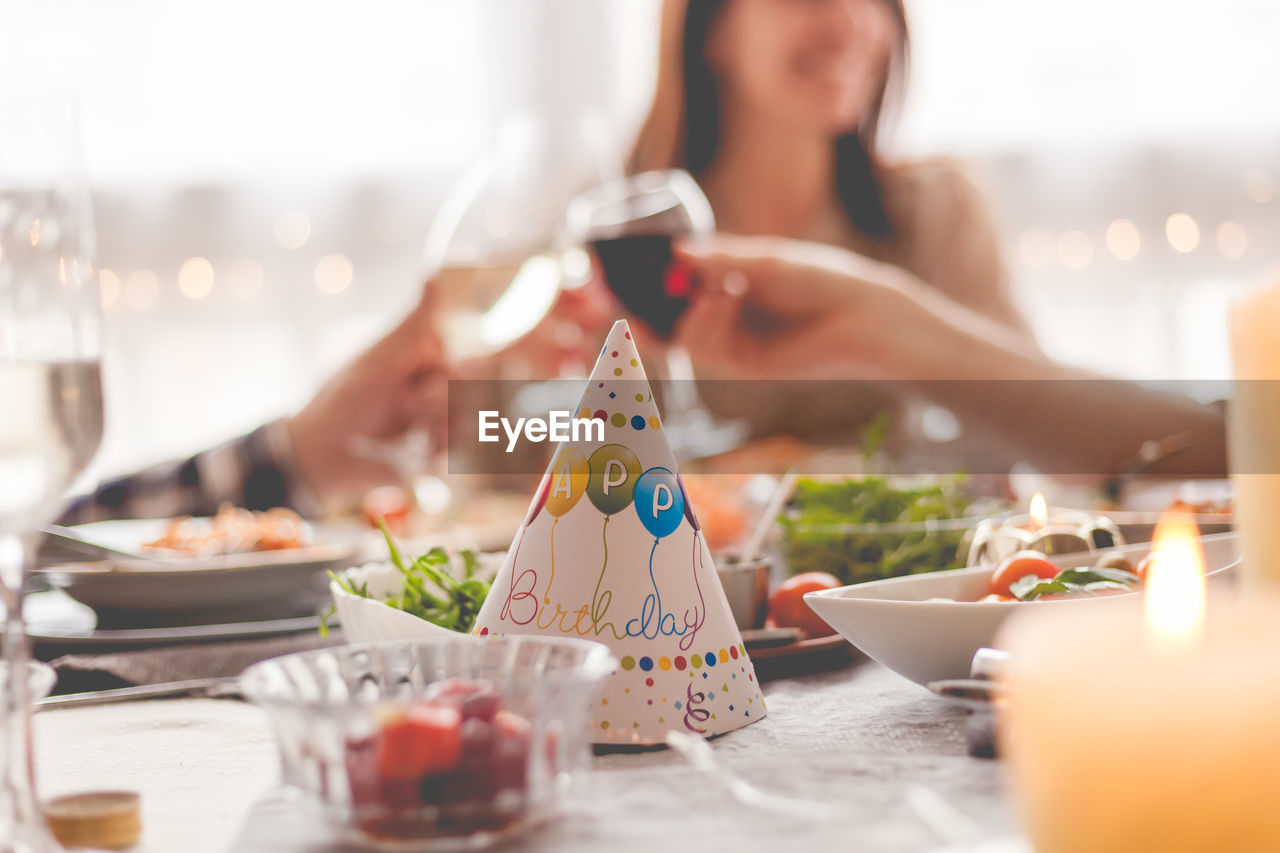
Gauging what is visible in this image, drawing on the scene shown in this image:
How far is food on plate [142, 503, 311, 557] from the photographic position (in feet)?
2.93

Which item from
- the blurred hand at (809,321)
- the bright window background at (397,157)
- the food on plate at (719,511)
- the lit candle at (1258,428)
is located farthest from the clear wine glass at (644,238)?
the bright window background at (397,157)

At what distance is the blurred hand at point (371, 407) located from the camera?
57.6 inches

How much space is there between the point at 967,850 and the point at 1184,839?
6cm

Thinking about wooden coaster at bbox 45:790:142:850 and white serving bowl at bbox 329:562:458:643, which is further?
white serving bowl at bbox 329:562:458:643

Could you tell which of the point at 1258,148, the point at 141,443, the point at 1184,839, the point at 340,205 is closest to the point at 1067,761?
the point at 1184,839

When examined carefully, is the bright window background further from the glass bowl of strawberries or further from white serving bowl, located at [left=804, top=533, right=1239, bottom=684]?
the glass bowl of strawberries

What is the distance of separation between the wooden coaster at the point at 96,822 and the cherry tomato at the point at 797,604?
0.33 metres

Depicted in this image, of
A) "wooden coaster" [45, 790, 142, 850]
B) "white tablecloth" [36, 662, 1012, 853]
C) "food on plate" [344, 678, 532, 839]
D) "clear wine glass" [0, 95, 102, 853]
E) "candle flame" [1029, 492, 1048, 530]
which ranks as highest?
"clear wine glass" [0, 95, 102, 853]

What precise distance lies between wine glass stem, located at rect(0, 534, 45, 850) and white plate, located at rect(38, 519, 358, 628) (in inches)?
15.1

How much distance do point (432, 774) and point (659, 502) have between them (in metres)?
0.17

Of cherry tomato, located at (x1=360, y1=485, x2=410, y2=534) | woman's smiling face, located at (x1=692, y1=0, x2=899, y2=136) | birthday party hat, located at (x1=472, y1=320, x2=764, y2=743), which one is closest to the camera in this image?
birthday party hat, located at (x1=472, y1=320, x2=764, y2=743)

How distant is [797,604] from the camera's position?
0.59 metres

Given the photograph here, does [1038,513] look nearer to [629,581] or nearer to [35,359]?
[629,581]

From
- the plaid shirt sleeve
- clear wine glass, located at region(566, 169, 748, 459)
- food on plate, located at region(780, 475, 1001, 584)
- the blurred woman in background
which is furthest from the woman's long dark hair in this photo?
food on plate, located at region(780, 475, 1001, 584)
